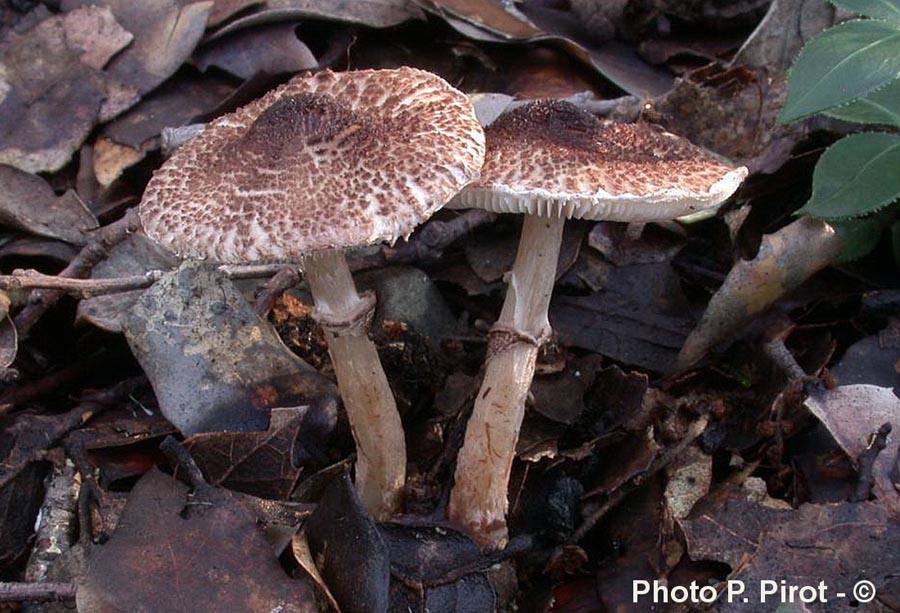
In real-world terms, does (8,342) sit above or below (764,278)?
below

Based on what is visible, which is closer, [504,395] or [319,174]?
[319,174]

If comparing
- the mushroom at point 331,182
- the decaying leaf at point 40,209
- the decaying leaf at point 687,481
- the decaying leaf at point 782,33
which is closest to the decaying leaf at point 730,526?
the decaying leaf at point 687,481

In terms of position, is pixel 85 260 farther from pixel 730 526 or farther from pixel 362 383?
pixel 730 526

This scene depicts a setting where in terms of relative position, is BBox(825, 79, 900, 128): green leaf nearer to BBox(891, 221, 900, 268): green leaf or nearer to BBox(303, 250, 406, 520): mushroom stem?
BBox(891, 221, 900, 268): green leaf

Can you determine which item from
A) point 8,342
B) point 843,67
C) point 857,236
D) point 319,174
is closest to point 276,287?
point 8,342

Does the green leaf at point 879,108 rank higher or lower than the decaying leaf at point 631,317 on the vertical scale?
higher

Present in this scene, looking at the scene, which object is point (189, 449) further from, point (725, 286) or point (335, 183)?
point (725, 286)

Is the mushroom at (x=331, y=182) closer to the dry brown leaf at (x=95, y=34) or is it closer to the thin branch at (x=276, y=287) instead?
the thin branch at (x=276, y=287)
